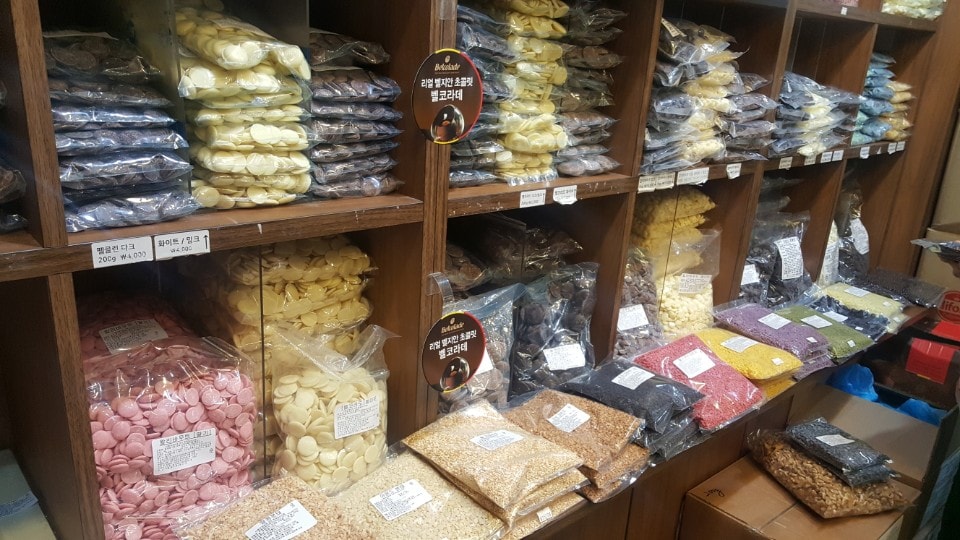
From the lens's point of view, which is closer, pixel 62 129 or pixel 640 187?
pixel 62 129

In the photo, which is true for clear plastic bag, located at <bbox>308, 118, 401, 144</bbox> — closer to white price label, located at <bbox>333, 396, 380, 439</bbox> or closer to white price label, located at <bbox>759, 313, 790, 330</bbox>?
white price label, located at <bbox>333, 396, 380, 439</bbox>

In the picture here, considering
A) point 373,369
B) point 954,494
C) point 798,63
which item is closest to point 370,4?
point 373,369

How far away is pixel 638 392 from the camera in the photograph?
60.5 inches

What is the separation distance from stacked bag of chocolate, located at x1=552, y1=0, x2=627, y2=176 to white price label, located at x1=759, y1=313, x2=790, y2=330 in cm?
81

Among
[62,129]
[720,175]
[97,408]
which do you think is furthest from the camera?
[720,175]

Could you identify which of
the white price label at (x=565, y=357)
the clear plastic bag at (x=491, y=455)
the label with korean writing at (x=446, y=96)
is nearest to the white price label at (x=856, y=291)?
the white price label at (x=565, y=357)

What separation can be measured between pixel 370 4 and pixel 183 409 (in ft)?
2.44

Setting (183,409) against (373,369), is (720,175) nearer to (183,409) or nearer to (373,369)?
(373,369)

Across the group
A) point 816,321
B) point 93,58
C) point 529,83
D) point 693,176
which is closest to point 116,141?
point 93,58

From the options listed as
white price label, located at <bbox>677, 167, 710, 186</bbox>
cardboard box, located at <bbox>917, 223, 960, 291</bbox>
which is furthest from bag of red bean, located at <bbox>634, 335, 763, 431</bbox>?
cardboard box, located at <bbox>917, 223, 960, 291</bbox>

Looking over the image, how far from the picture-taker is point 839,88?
2229 mm

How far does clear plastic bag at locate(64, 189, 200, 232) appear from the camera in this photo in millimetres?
859

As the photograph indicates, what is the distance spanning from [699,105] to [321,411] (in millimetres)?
1187

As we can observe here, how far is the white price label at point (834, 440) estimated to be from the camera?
6.15 feet
